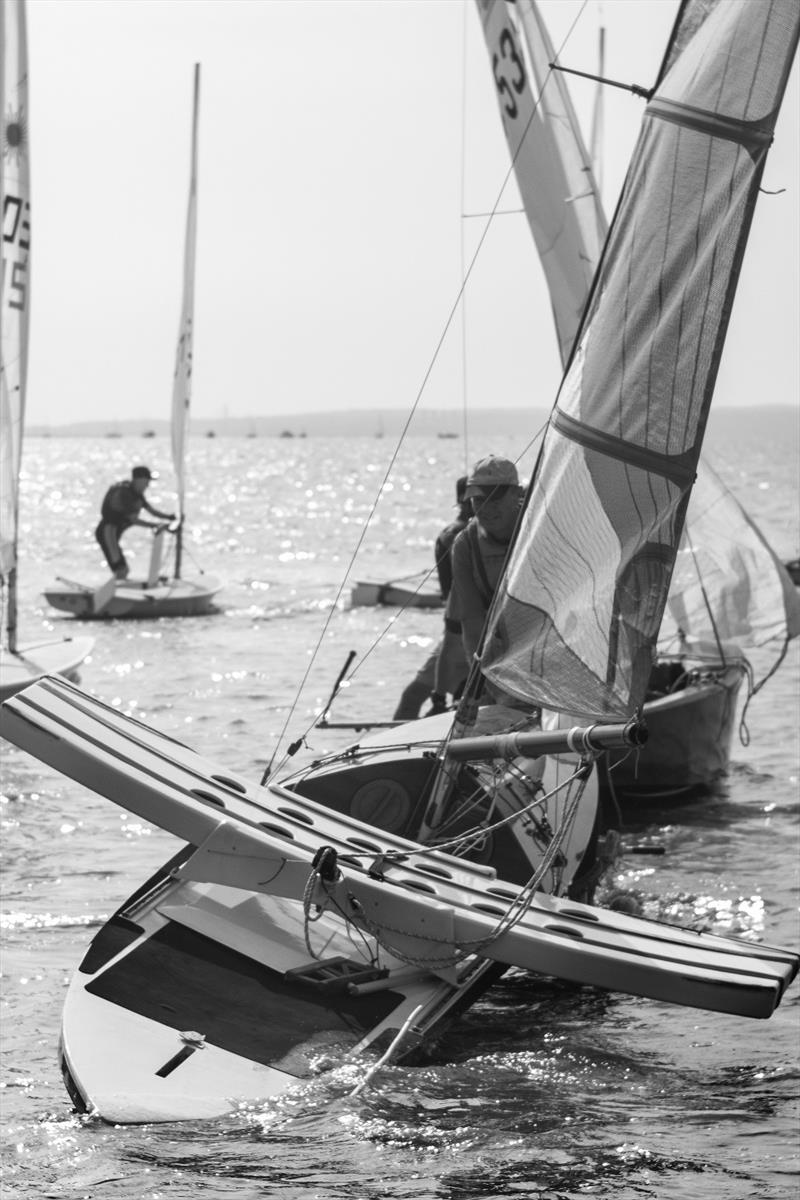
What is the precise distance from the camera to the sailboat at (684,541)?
10742 millimetres

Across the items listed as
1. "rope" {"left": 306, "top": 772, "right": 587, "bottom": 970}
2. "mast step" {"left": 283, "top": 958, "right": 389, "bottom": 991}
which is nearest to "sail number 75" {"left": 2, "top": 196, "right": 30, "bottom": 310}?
"mast step" {"left": 283, "top": 958, "right": 389, "bottom": 991}

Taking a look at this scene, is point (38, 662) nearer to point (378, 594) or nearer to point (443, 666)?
point (443, 666)

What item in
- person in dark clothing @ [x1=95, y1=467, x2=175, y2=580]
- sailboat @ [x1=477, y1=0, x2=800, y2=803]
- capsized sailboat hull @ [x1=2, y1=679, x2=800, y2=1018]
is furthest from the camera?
person in dark clothing @ [x1=95, y1=467, x2=175, y2=580]

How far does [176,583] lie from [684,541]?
10.7 meters

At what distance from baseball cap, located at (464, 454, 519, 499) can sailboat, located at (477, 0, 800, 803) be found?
3.68m

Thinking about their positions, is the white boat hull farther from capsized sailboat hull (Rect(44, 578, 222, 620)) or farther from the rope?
the rope

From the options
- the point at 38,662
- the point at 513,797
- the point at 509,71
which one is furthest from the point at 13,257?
the point at 513,797

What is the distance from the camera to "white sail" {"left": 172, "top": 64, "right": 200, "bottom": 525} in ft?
70.9

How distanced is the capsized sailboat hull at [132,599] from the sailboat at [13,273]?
6.50 metres

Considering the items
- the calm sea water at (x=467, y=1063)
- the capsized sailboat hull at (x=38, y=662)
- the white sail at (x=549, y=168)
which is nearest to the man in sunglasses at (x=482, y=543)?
the calm sea water at (x=467, y=1063)

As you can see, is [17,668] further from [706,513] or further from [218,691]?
[706,513]

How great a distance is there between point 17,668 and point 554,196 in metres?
4.95

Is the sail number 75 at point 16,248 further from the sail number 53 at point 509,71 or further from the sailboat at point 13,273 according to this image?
the sail number 53 at point 509,71

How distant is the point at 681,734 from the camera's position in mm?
10602
